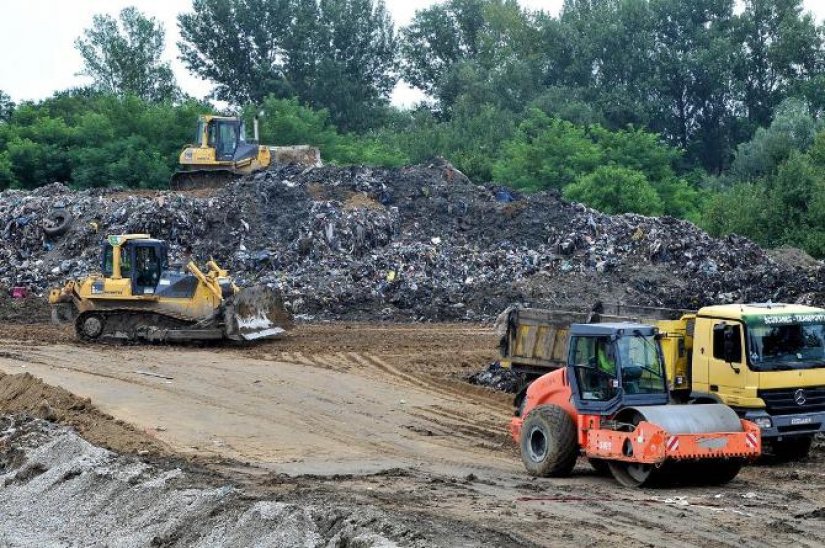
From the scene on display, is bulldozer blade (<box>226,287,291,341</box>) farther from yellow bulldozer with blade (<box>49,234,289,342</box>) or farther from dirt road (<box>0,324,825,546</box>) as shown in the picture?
dirt road (<box>0,324,825,546</box>)

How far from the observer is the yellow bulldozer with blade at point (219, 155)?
4453 cm

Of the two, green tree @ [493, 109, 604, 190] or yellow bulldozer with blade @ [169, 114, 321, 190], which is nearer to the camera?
yellow bulldozer with blade @ [169, 114, 321, 190]

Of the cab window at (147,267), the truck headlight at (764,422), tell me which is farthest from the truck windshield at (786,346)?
the cab window at (147,267)

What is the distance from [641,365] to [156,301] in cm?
1615

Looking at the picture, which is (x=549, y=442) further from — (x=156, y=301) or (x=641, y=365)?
(x=156, y=301)

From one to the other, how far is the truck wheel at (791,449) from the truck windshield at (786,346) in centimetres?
96

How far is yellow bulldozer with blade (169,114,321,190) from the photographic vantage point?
1753 inches

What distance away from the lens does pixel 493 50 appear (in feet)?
277

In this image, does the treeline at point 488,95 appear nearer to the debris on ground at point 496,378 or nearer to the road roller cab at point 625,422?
the debris on ground at point 496,378

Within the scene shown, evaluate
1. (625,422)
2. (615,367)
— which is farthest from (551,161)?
(625,422)

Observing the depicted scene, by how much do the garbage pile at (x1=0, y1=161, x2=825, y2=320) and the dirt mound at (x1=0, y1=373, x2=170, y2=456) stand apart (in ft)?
42.1

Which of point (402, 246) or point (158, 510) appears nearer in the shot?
point (158, 510)

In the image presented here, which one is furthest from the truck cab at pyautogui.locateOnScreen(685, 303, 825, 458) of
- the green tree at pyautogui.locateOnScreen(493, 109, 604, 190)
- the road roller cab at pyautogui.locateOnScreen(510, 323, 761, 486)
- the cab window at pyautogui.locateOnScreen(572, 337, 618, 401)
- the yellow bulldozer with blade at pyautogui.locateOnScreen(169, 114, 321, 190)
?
the green tree at pyautogui.locateOnScreen(493, 109, 604, 190)

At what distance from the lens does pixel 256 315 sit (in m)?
29.8
